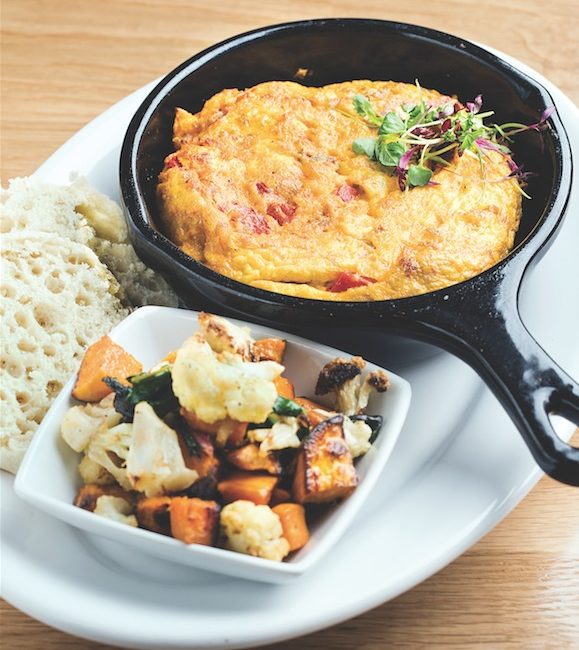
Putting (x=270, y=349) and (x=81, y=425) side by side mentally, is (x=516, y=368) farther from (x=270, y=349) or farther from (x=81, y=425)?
(x=81, y=425)

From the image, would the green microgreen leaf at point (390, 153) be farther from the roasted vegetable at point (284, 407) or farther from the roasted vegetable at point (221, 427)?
the roasted vegetable at point (221, 427)

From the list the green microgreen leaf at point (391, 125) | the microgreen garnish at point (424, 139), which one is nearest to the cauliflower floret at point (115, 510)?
the microgreen garnish at point (424, 139)

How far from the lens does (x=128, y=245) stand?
2.91 metres

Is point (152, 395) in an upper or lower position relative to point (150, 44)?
upper

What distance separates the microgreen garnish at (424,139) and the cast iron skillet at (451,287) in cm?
19

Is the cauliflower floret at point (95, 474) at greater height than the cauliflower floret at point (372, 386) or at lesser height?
lesser

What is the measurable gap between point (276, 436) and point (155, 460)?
0.28m

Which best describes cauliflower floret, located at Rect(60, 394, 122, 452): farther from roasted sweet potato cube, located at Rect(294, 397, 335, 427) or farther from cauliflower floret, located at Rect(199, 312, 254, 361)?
roasted sweet potato cube, located at Rect(294, 397, 335, 427)

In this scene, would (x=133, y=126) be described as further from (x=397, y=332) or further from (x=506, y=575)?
(x=506, y=575)

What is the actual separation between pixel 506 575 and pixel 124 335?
118 centimetres

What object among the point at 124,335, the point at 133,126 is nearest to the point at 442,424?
the point at 124,335

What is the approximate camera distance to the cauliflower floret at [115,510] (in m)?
2.10

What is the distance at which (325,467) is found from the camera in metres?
2.09

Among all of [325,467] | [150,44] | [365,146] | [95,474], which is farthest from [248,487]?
[150,44]
